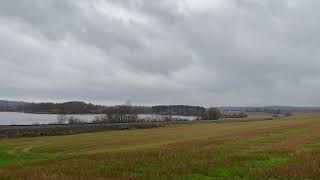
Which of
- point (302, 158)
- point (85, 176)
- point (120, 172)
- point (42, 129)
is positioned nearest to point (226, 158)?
point (302, 158)

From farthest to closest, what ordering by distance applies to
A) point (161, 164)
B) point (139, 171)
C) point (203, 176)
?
point (161, 164) < point (139, 171) < point (203, 176)

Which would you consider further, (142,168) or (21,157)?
(21,157)

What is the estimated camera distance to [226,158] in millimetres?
23875

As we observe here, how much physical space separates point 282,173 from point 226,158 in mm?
5832

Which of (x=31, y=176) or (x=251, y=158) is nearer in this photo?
(x=31, y=176)

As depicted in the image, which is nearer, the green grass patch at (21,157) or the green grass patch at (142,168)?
the green grass patch at (142,168)

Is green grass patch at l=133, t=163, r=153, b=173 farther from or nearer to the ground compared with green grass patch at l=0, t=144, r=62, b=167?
farther from the ground

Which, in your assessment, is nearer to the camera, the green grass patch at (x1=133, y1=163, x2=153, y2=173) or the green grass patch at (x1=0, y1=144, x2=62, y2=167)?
the green grass patch at (x1=133, y1=163, x2=153, y2=173)

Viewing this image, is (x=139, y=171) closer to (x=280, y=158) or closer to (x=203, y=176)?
(x=203, y=176)

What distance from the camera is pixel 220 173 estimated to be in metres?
19.3

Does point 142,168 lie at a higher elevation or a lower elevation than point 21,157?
higher

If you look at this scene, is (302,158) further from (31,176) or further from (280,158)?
(31,176)

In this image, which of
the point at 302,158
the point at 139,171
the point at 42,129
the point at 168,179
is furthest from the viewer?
the point at 42,129

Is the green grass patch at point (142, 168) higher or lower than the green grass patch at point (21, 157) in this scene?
higher
